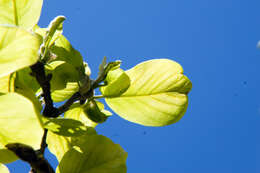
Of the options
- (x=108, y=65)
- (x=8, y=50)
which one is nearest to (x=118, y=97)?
(x=108, y=65)

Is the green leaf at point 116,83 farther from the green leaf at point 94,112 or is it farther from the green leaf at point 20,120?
the green leaf at point 20,120

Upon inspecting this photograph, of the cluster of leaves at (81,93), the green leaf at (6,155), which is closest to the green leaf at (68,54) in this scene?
the cluster of leaves at (81,93)

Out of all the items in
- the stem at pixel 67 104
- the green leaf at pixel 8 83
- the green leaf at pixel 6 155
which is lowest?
the green leaf at pixel 6 155

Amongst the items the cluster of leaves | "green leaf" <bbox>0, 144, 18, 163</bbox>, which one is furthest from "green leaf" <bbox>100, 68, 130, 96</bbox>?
"green leaf" <bbox>0, 144, 18, 163</bbox>

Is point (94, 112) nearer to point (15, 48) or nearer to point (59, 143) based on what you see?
point (59, 143)

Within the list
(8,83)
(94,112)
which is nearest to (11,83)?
(8,83)

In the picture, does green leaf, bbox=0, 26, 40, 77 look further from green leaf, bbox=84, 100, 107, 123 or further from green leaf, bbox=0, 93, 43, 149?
green leaf, bbox=84, 100, 107, 123

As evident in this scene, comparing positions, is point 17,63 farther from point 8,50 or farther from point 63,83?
point 63,83
